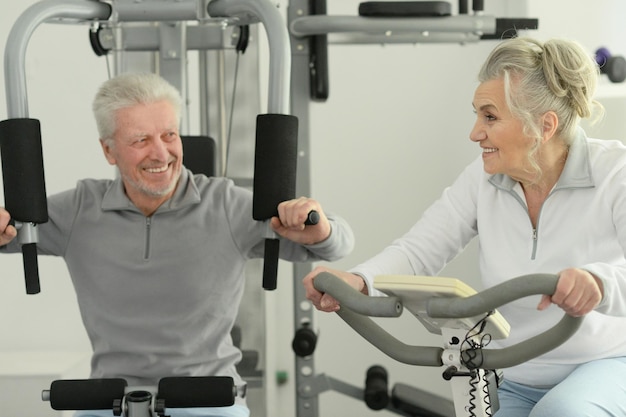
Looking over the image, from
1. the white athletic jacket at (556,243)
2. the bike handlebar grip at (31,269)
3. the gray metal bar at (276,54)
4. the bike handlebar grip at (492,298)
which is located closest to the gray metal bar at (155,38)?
the gray metal bar at (276,54)

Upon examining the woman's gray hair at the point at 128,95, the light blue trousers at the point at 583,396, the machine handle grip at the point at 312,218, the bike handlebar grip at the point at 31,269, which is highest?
the woman's gray hair at the point at 128,95

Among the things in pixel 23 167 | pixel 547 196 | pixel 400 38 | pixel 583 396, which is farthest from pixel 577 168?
pixel 400 38

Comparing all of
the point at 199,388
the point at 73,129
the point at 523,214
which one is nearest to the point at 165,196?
the point at 199,388

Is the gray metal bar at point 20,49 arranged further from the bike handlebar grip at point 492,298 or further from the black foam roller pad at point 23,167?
the bike handlebar grip at point 492,298

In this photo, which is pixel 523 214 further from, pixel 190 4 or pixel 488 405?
pixel 190 4

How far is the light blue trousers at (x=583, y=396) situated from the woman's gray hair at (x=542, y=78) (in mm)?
478

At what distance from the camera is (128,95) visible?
2.36 metres

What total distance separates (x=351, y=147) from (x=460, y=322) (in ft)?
8.59

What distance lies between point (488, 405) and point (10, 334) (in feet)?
9.65

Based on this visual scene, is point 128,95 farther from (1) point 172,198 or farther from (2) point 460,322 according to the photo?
(2) point 460,322

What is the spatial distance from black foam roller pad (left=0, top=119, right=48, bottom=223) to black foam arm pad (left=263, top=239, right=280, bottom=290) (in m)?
0.51

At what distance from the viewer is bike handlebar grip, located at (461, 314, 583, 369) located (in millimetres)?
1574

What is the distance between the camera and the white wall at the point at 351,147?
4117mm

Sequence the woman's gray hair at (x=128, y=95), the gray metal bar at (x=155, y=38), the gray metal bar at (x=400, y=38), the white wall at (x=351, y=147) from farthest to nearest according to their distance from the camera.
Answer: the white wall at (x=351, y=147)
the gray metal bar at (x=400, y=38)
the gray metal bar at (x=155, y=38)
the woman's gray hair at (x=128, y=95)
